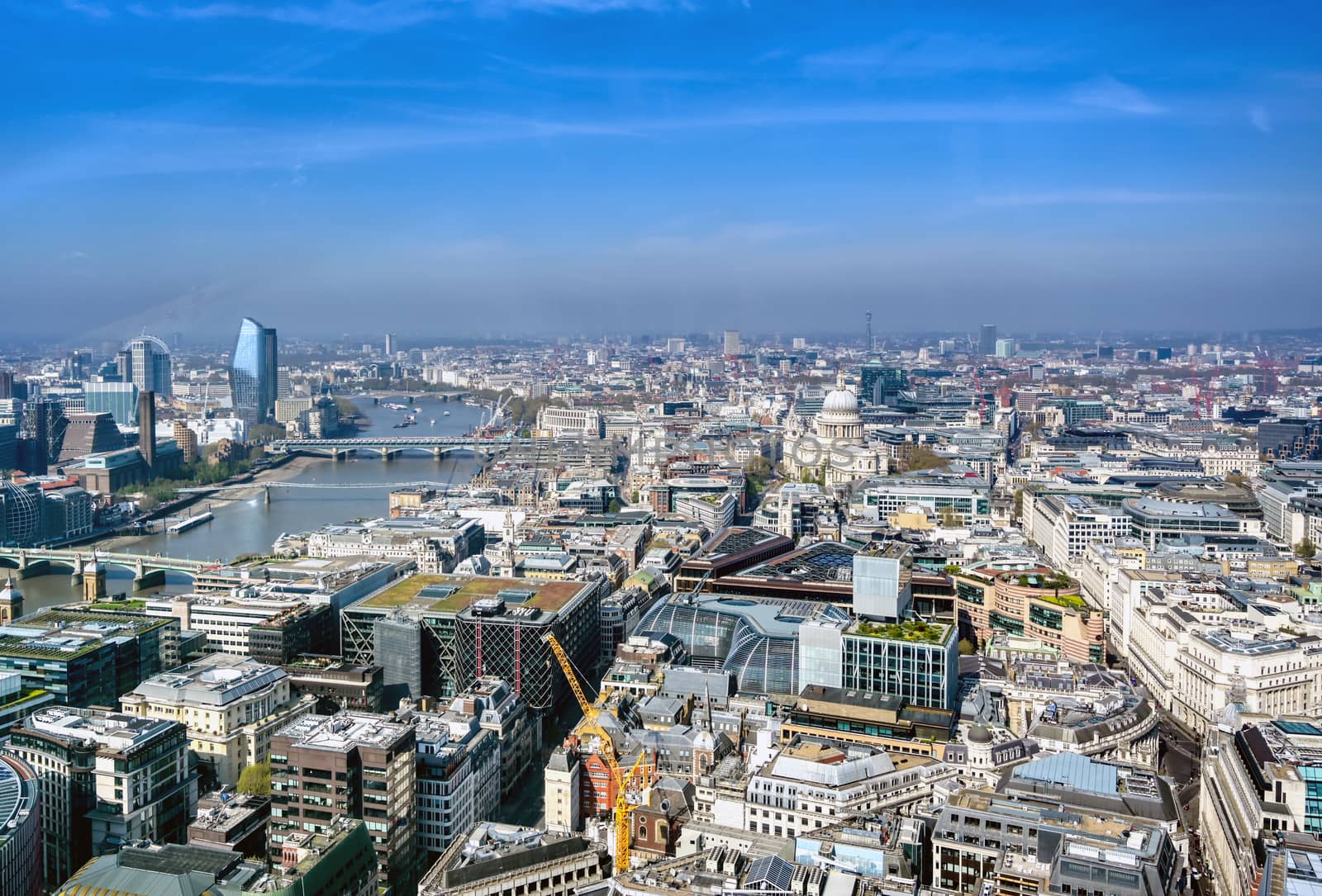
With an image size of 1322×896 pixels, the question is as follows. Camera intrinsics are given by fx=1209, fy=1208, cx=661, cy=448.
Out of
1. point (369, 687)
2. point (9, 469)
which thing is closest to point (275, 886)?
point (369, 687)

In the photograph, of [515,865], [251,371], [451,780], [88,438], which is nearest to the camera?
[515,865]

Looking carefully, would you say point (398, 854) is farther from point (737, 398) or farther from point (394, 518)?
point (737, 398)

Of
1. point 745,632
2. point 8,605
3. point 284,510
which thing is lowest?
point 284,510

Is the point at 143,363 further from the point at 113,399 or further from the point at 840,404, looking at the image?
the point at 840,404

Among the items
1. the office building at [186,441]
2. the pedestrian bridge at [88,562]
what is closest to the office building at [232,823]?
the pedestrian bridge at [88,562]

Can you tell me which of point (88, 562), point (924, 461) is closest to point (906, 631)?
point (88, 562)

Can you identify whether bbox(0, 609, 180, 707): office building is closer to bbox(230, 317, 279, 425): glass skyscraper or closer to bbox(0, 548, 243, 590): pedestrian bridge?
bbox(0, 548, 243, 590): pedestrian bridge
